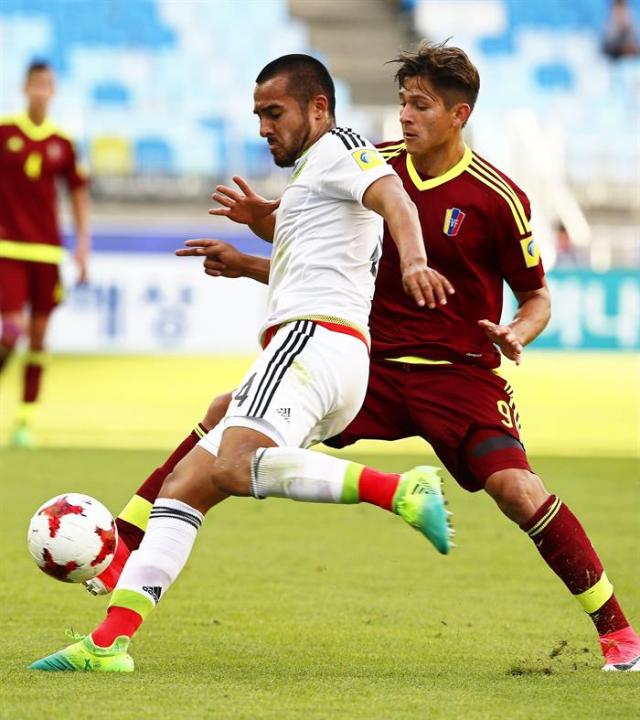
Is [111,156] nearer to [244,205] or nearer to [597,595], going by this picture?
[244,205]

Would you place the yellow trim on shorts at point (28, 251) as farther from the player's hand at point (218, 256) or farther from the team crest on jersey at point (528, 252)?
the team crest on jersey at point (528, 252)

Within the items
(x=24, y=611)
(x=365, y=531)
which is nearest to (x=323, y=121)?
(x=24, y=611)

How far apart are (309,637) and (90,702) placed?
4.84ft

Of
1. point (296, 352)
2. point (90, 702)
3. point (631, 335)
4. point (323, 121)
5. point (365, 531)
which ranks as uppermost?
point (323, 121)

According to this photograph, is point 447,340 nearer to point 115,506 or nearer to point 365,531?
point 365,531

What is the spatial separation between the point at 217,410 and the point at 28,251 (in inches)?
275

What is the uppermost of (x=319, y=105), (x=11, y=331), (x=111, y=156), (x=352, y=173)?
(x=319, y=105)

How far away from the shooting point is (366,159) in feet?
15.0

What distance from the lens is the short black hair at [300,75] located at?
4.67 meters

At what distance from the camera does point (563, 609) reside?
6.20m

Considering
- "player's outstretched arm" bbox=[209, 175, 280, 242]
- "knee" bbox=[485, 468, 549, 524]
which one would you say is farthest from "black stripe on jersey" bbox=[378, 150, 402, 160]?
"knee" bbox=[485, 468, 549, 524]

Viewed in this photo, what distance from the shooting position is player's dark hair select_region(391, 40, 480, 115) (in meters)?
5.19

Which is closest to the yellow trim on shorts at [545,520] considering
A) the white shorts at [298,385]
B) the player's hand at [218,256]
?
the white shorts at [298,385]

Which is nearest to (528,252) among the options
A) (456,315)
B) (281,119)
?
(456,315)
